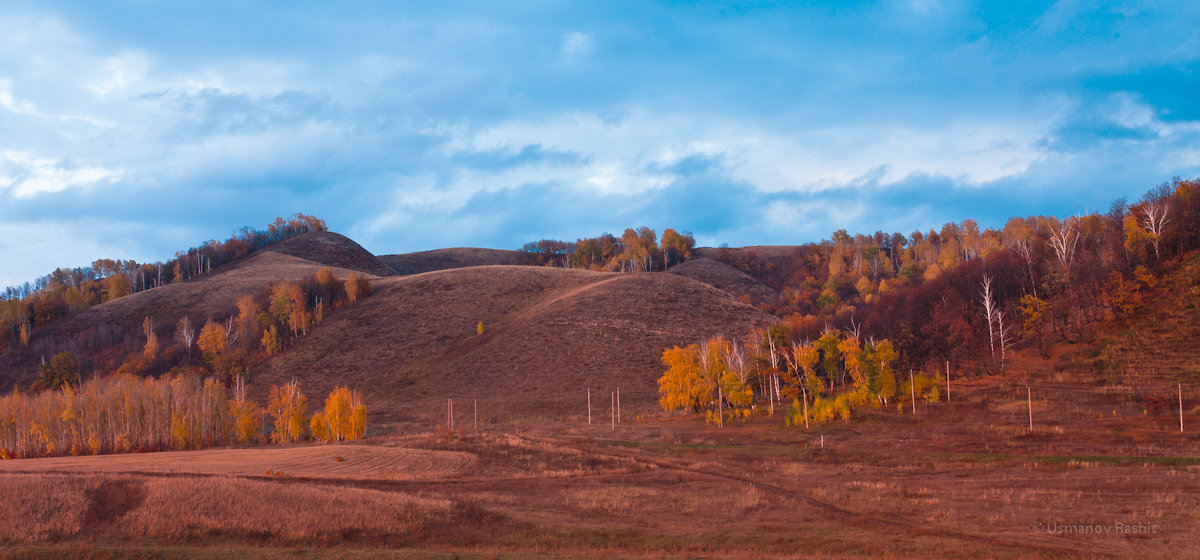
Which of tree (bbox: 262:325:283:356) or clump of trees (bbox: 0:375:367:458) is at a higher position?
tree (bbox: 262:325:283:356)

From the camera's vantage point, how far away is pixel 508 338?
95.8 metres

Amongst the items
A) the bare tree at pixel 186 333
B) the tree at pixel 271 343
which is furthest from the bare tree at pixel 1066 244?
the bare tree at pixel 186 333

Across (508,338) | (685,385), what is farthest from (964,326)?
(508,338)

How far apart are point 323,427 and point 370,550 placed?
49970mm

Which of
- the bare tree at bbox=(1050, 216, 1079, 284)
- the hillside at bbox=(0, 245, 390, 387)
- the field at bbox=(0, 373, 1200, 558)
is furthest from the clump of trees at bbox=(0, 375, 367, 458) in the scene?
the bare tree at bbox=(1050, 216, 1079, 284)

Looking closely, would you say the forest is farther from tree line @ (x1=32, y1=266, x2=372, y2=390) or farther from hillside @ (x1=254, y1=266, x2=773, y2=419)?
tree line @ (x1=32, y1=266, x2=372, y2=390)

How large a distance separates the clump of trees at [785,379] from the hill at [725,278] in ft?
296

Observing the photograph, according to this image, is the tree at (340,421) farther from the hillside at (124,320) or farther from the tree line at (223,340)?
the hillside at (124,320)

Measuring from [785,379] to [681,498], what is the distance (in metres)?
38.6

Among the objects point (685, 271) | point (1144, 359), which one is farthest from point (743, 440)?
point (685, 271)

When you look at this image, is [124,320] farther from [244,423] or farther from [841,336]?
[841,336]

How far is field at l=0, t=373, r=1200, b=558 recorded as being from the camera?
20438 millimetres

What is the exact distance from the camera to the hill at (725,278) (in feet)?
541

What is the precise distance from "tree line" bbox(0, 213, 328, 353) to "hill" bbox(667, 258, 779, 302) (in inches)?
4906
